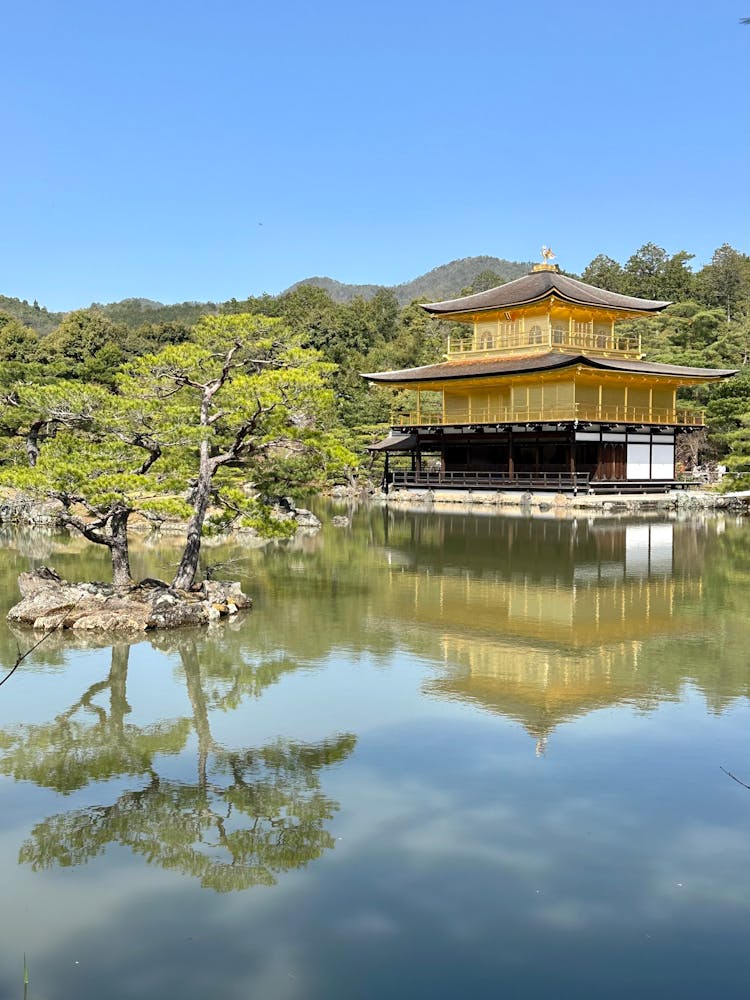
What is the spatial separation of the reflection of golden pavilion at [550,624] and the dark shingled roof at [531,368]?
15797 mm

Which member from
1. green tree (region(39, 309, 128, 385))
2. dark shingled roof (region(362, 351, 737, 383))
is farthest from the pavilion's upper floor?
green tree (region(39, 309, 128, 385))

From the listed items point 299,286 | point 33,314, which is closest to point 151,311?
point 33,314

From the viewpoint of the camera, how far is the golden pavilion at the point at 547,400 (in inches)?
1483

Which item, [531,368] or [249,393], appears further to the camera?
[531,368]

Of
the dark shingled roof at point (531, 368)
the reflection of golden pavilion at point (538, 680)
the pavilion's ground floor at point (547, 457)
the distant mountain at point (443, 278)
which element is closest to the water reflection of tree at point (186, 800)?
the reflection of golden pavilion at point (538, 680)

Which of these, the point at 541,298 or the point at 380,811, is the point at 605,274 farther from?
the point at 380,811

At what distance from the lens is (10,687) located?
10281 millimetres

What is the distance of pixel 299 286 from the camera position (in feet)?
295

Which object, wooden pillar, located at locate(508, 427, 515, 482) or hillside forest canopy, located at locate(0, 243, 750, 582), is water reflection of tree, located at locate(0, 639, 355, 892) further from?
wooden pillar, located at locate(508, 427, 515, 482)

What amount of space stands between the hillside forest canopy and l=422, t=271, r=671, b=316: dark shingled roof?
5857 mm

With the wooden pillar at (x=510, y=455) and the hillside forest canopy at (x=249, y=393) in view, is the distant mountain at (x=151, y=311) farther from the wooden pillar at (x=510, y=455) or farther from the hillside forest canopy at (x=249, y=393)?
the wooden pillar at (x=510, y=455)

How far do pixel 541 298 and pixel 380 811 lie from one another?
3482 centimetres

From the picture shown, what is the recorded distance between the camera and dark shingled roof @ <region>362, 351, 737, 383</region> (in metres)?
36.7

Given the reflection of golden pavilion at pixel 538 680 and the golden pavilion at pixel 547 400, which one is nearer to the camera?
the reflection of golden pavilion at pixel 538 680
